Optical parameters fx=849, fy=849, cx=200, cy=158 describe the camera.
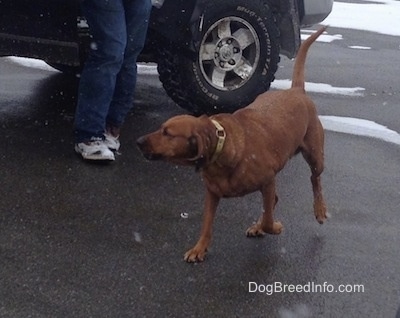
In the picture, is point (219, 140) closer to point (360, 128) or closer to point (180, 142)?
point (180, 142)

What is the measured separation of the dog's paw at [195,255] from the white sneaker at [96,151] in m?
1.34

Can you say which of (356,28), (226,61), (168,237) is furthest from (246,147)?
(356,28)

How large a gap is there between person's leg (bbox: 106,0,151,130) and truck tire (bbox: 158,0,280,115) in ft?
1.98

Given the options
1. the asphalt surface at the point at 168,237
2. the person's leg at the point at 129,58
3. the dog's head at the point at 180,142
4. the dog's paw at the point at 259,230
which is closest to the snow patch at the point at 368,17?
the asphalt surface at the point at 168,237

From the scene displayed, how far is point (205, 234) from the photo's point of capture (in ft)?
12.4

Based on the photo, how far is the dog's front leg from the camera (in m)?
3.74

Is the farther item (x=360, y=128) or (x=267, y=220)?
(x=360, y=128)

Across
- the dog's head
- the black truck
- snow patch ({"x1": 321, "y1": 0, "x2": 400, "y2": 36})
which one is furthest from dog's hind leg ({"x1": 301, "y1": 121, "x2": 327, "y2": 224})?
snow patch ({"x1": 321, "y1": 0, "x2": 400, "y2": 36})

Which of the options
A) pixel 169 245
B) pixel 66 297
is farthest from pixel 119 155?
pixel 66 297

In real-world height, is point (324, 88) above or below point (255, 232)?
below

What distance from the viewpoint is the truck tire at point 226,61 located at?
18.9 ft

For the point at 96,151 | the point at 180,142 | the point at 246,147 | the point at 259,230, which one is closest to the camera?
the point at 180,142

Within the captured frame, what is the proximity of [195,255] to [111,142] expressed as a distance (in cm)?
156

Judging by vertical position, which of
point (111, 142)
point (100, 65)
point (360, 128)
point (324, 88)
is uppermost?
point (100, 65)
